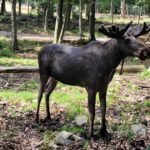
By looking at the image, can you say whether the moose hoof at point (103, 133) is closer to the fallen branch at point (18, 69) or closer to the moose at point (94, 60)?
the moose at point (94, 60)

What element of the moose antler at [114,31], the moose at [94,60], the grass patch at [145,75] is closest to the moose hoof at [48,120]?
the moose at [94,60]

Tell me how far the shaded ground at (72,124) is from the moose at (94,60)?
365mm

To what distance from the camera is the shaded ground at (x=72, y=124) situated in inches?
304

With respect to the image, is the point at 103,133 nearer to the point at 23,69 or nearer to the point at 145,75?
the point at 145,75

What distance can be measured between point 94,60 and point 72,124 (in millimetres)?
1649

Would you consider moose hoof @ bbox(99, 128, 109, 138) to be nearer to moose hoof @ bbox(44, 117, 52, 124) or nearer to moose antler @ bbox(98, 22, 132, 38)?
moose hoof @ bbox(44, 117, 52, 124)

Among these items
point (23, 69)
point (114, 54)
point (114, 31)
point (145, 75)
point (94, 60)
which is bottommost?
point (145, 75)

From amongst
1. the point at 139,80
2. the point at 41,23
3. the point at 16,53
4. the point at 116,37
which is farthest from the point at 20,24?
the point at 116,37

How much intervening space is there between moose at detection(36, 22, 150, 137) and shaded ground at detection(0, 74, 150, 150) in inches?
14.4

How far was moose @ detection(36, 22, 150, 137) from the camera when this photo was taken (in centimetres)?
767

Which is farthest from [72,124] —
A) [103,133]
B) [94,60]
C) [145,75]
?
[145,75]

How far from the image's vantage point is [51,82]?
9.65m

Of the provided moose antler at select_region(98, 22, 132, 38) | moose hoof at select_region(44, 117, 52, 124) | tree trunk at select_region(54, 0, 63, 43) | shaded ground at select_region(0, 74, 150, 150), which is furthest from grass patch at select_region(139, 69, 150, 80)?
tree trunk at select_region(54, 0, 63, 43)

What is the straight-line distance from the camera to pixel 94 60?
8.16 meters
